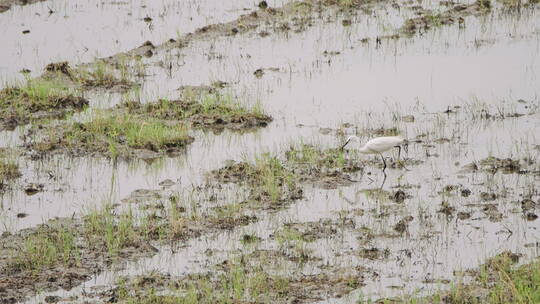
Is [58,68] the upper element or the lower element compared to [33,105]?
upper

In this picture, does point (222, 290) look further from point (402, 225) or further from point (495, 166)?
point (495, 166)

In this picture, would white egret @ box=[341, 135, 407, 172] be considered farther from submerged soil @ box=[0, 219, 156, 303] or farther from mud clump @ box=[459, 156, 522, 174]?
submerged soil @ box=[0, 219, 156, 303]

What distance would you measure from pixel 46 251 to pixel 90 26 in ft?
32.3

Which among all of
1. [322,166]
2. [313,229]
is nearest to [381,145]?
[322,166]

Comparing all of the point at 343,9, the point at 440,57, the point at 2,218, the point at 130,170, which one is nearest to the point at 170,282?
the point at 2,218

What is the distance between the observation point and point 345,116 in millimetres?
12906

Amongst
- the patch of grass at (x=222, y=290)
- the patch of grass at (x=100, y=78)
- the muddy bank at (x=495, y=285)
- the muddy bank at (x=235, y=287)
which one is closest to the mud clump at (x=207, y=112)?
the patch of grass at (x=100, y=78)

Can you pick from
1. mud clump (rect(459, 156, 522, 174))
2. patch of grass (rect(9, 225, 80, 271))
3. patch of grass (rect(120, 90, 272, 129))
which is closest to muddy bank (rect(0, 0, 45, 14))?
patch of grass (rect(120, 90, 272, 129))

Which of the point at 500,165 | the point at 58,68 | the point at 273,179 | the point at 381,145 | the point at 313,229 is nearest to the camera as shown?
the point at 313,229

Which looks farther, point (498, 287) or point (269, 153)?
point (269, 153)

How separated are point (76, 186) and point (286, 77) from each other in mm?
4840

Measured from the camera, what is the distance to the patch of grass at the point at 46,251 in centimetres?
859

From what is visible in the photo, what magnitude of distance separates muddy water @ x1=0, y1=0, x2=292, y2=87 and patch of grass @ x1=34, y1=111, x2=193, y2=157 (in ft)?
10.2

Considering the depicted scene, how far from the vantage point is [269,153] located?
1141 cm
